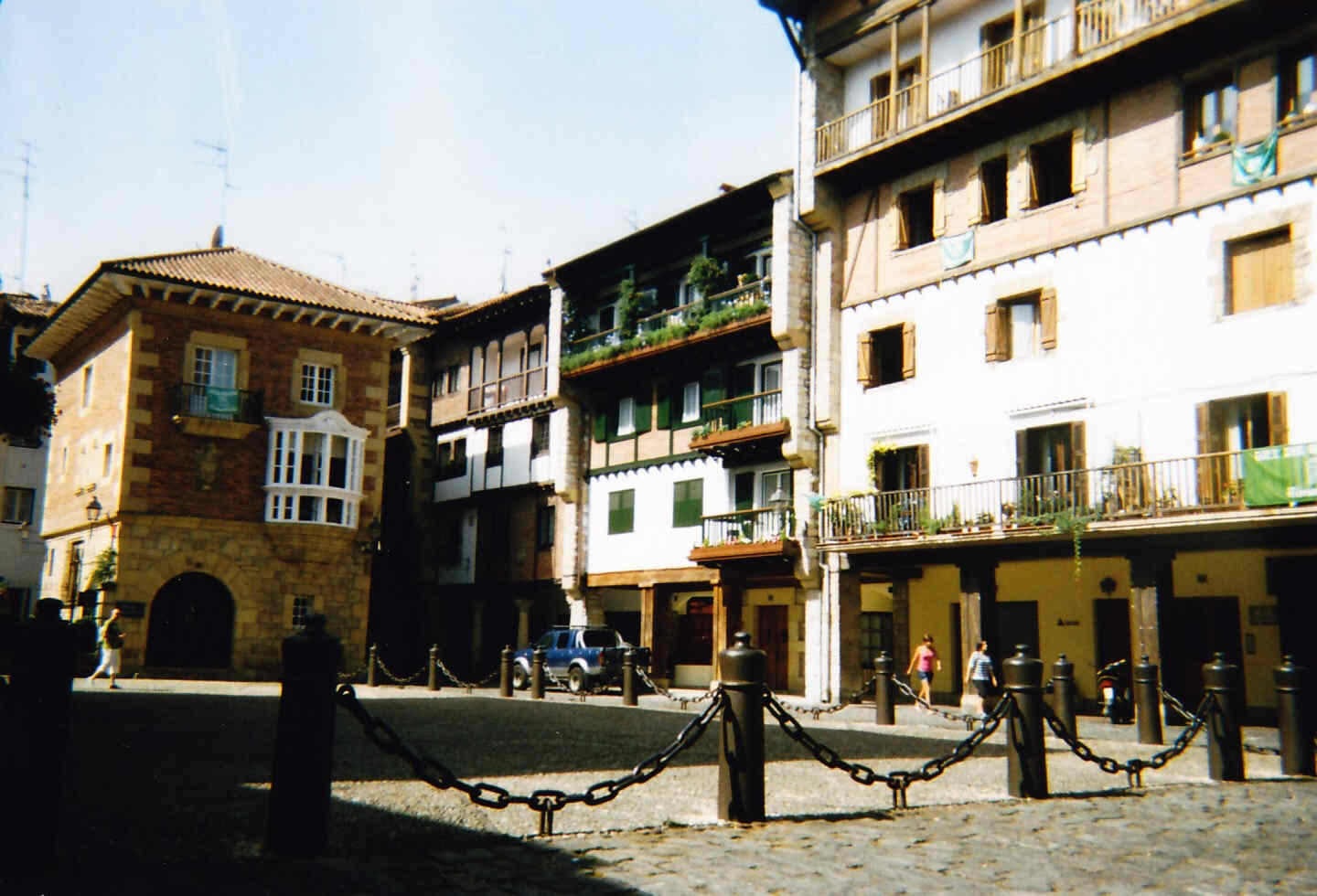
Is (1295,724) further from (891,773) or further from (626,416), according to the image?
(626,416)

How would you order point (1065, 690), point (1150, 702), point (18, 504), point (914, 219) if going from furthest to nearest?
1. point (18, 504)
2. point (914, 219)
3. point (1150, 702)
4. point (1065, 690)

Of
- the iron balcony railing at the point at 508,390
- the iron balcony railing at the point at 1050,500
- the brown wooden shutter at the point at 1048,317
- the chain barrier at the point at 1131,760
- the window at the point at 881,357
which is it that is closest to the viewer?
→ the chain barrier at the point at 1131,760

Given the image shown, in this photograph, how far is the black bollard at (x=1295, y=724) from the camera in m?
11.3

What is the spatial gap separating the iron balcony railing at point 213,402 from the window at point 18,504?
15.7 metres

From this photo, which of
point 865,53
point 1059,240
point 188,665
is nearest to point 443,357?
point 188,665

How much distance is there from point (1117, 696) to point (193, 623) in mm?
23508

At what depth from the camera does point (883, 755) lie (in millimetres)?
12859

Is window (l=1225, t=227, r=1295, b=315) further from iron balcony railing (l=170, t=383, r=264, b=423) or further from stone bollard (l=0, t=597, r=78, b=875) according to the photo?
iron balcony railing (l=170, t=383, r=264, b=423)

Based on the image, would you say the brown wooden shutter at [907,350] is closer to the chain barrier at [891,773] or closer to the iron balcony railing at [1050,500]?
the iron balcony railing at [1050,500]

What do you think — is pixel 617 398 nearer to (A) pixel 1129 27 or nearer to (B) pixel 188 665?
(B) pixel 188 665

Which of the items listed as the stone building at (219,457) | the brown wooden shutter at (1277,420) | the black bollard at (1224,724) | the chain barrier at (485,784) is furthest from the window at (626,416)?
the chain barrier at (485,784)

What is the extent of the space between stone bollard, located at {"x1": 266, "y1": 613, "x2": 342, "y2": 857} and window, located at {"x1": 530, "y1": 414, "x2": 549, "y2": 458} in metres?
31.3

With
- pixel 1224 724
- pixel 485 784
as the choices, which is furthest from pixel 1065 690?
pixel 485 784

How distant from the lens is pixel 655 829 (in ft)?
24.5
